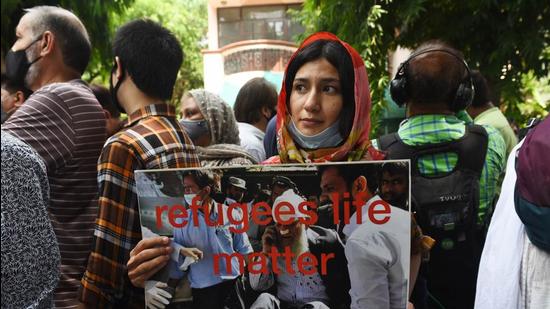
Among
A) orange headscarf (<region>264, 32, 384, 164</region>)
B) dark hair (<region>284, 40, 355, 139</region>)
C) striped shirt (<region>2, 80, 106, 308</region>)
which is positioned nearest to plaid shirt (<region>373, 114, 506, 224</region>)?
orange headscarf (<region>264, 32, 384, 164</region>)

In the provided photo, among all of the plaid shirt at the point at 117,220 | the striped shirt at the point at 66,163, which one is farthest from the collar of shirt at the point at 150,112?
the striped shirt at the point at 66,163

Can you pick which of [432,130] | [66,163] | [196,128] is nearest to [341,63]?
[432,130]

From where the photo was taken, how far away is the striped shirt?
2.57 metres

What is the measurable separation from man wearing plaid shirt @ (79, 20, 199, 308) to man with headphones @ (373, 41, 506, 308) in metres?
0.98

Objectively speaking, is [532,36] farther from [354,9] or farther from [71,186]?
[71,186]

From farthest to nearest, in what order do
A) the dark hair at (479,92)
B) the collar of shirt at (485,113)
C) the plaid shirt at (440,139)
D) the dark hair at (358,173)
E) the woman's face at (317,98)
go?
1. the dark hair at (479,92)
2. the collar of shirt at (485,113)
3. the plaid shirt at (440,139)
4. the woman's face at (317,98)
5. the dark hair at (358,173)

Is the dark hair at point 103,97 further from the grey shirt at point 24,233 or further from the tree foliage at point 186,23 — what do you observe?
the tree foliage at point 186,23

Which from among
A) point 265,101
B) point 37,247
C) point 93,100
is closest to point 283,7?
point 265,101

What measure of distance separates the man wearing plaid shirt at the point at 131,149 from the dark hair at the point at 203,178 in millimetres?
468

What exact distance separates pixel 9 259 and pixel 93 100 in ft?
4.07

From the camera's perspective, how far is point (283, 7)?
56.3 ft

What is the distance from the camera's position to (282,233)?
5.59 ft

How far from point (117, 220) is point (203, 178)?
0.52 metres

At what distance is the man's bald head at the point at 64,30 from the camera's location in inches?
120
